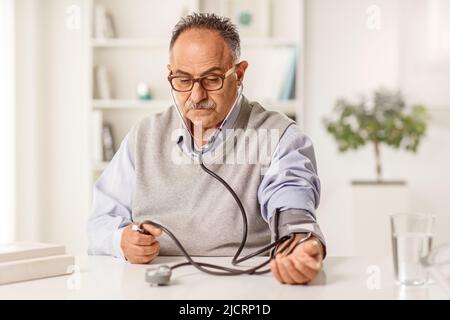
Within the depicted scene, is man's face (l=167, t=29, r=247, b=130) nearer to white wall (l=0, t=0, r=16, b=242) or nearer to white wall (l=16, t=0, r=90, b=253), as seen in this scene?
white wall (l=0, t=0, r=16, b=242)

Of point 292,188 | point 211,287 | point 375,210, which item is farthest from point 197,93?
point 375,210

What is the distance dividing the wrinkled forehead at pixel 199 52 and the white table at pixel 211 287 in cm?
42

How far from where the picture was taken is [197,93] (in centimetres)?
145

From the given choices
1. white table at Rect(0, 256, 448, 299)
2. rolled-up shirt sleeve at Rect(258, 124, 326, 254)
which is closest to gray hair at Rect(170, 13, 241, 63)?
rolled-up shirt sleeve at Rect(258, 124, 326, 254)

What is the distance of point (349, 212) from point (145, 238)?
2791 mm

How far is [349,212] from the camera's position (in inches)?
158

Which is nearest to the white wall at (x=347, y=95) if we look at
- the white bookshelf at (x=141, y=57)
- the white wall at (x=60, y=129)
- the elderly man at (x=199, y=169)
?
the white bookshelf at (x=141, y=57)

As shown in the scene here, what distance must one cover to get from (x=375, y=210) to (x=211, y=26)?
2.42m

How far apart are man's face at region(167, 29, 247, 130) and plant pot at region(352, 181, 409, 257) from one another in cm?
233

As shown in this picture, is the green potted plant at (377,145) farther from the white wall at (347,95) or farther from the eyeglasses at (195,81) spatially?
the eyeglasses at (195,81)

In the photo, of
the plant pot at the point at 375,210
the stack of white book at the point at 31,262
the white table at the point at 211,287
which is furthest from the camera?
the plant pot at the point at 375,210

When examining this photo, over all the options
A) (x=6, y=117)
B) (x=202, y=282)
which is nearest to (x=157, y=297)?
(x=202, y=282)

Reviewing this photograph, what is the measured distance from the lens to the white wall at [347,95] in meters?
4.02

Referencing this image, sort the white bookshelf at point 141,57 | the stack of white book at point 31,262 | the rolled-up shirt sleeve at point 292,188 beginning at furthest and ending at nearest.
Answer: the white bookshelf at point 141,57
the rolled-up shirt sleeve at point 292,188
the stack of white book at point 31,262
